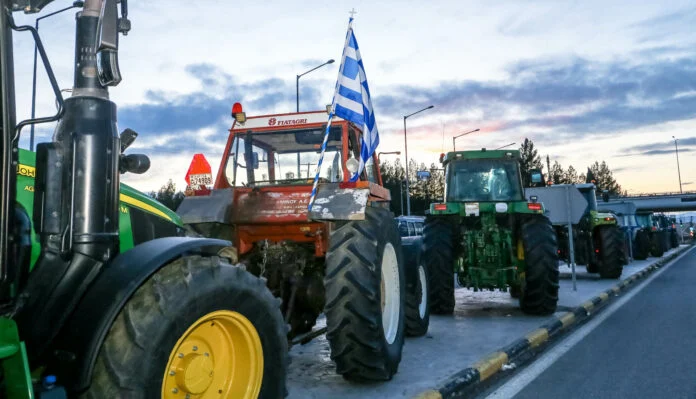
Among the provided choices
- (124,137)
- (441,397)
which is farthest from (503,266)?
(124,137)

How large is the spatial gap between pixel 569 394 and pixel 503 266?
4.23m

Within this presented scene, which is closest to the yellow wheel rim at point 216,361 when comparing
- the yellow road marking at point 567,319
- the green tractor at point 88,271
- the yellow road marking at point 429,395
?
the green tractor at point 88,271

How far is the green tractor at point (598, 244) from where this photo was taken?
14.8m

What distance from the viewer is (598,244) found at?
15.3 m

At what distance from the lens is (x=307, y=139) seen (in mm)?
6176

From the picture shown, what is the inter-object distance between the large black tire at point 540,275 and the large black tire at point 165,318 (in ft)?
20.4

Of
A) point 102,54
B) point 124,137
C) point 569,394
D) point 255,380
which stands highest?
point 102,54

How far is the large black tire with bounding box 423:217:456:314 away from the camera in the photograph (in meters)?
9.13

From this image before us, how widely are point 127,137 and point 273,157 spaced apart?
3.26m

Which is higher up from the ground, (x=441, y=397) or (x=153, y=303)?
(x=153, y=303)

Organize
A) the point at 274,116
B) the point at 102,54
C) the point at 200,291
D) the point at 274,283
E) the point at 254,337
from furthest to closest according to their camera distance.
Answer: the point at 274,116 → the point at 274,283 → the point at 254,337 → the point at 200,291 → the point at 102,54

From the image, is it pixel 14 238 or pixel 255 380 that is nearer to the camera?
pixel 14 238

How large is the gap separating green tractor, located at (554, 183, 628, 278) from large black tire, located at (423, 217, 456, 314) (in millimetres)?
6394

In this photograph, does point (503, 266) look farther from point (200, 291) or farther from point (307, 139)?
point (200, 291)
